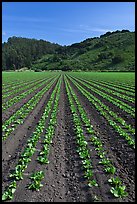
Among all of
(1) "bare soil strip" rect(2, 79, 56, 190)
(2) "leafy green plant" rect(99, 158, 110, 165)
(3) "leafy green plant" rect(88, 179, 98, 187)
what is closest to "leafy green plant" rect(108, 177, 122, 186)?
(3) "leafy green plant" rect(88, 179, 98, 187)

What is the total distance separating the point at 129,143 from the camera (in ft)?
36.1

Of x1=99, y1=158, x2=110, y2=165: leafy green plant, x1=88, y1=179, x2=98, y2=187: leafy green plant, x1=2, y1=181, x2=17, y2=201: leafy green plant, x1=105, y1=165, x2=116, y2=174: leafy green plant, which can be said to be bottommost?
x1=2, y1=181, x2=17, y2=201: leafy green plant

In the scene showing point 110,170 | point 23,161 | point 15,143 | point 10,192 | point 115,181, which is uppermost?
point 15,143

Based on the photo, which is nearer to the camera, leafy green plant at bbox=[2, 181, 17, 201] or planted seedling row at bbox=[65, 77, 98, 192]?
leafy green plant at bbox=[2, 181, 17, 201]

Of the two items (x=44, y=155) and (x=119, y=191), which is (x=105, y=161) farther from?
(x=44, y=155)

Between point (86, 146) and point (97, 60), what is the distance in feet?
438

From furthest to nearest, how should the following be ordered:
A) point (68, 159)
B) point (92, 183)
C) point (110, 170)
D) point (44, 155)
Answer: point (44, 155) → point (68, 159) → point (110, 170) → point (92, 183)

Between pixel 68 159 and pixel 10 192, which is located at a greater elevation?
pixel 68 159

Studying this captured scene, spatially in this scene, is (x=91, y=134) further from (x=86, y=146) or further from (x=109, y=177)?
(x=109, y=177)

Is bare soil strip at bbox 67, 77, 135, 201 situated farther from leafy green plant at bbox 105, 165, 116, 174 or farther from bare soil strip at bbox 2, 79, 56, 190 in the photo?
bare soil strip at bbox 2, 79, 56, 190

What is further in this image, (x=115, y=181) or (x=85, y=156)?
(x=85, y=156)

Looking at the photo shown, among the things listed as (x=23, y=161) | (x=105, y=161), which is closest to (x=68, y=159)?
(x=105, y=161)

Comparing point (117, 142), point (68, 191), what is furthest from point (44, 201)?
point (117, 142)

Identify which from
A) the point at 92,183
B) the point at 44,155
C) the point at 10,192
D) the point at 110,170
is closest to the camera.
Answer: the point at 10,192
